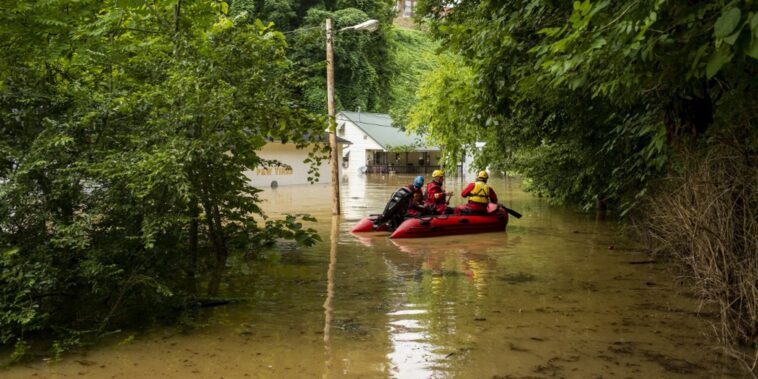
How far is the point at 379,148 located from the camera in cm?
5709

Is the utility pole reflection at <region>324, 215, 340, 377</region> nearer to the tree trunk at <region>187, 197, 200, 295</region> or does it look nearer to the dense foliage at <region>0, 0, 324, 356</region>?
the dense foliage at <region>0, 0, 324, 356</region>

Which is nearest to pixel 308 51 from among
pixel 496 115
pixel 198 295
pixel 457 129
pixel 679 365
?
pixel 457 129

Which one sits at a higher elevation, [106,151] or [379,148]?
[379,148]

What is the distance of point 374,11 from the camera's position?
54219 mm

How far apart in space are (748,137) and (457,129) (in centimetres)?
1393

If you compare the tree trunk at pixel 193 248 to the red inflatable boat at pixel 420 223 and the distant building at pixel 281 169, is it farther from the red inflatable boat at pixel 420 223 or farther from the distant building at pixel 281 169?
the distant building at pixel 281 169

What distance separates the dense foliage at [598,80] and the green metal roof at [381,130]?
115 feet

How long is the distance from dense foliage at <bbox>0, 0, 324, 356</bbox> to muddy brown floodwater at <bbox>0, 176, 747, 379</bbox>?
0.69 metres

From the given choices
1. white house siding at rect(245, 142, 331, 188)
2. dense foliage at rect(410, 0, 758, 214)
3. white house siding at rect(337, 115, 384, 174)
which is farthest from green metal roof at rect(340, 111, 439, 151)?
dense foliage at rect(410, 0, 758, 214)

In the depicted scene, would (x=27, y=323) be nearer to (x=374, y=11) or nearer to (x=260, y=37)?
(x=260, y=37)

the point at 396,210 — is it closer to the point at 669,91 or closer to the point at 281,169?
the point at 669,91

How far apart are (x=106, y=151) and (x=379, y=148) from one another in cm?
5052

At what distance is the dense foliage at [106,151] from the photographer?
6156 mm

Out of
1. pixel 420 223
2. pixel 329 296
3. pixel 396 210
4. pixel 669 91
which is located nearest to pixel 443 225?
pixel 420 223
